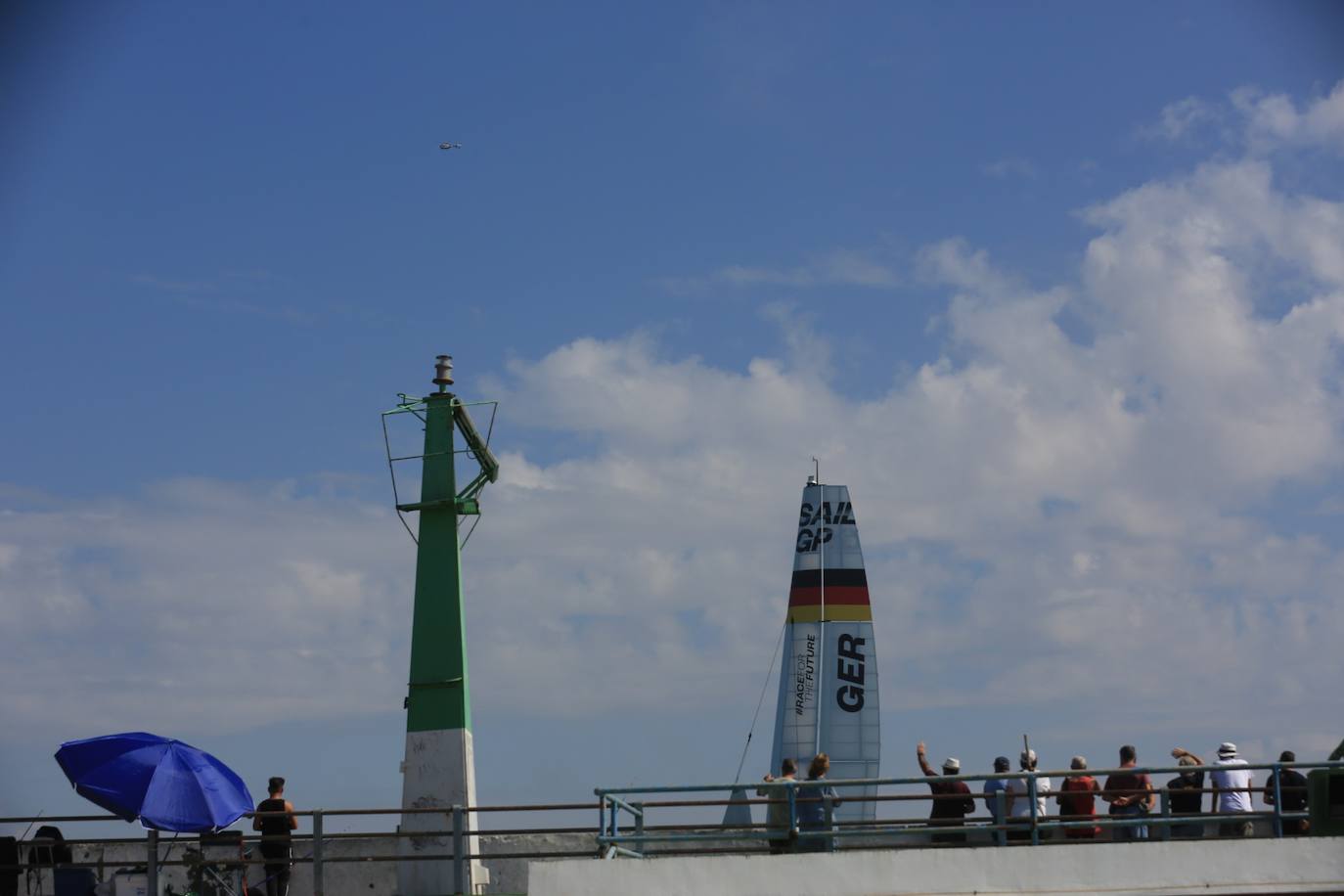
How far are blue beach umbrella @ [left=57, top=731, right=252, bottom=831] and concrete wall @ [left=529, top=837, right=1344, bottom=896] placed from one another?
457 centimetres

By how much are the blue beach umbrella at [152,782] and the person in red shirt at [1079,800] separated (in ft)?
30.7

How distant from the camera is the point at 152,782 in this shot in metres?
17.9

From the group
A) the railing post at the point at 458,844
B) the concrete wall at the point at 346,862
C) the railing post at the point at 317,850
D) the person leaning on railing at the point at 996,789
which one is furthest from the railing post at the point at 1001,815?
the railing post at the point at 317,850

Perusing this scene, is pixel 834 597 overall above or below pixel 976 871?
above

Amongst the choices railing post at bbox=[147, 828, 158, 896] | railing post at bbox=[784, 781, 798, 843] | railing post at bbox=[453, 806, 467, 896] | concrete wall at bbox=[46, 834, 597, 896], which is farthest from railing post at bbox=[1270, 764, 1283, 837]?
railing post at bbox=[147, 828, 158, 896]

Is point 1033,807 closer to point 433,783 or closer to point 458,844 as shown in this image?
point 458,844

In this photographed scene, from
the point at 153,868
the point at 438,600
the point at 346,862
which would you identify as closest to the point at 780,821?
the point at 346,862

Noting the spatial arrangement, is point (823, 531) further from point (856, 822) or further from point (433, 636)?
point (856, 822)

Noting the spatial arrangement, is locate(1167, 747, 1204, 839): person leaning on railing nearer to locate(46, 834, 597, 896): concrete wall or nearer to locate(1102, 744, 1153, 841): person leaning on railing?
locate(1102, 744, 1153, 841): person leaning on railing

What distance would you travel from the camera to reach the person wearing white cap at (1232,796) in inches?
648

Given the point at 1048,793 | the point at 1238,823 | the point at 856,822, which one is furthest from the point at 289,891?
the point at 1238,823

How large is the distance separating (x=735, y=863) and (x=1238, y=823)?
5.42 meters

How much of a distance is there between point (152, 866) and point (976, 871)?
1024cm

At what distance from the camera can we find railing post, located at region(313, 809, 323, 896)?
19509mm
